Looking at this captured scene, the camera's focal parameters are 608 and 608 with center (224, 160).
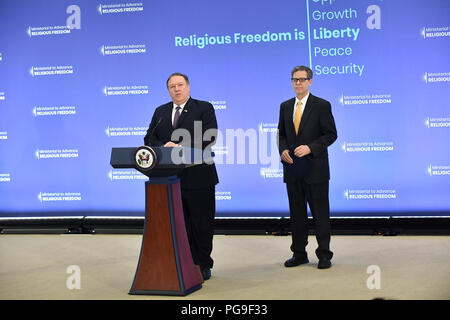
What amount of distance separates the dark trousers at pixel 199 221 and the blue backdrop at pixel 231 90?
2.12 metres

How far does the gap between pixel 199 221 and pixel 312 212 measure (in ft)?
3.21

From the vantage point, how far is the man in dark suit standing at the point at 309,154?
468 cm


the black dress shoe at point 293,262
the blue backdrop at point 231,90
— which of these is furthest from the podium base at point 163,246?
the blue backdrop at point 231,90

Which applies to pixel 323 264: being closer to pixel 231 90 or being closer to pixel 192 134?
pixel 192 134

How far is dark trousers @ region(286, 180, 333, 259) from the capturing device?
4719mm

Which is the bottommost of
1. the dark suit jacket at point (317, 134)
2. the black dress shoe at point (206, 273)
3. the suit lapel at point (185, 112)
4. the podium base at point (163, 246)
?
the black dress shoe at point (206, 273)

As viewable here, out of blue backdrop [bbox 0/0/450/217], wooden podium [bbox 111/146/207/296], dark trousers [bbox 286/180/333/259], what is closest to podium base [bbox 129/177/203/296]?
wooden podium [bbox 111/146/207/296]

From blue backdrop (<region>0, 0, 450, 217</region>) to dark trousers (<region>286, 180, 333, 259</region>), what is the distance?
1.57 m

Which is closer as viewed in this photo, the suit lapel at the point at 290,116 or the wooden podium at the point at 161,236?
the wooden podium at the point at 161,236

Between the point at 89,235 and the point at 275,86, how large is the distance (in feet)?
8.69

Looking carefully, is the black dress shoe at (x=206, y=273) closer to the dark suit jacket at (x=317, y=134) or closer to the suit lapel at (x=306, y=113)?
the dark suit jacket at (x=317, y=134)

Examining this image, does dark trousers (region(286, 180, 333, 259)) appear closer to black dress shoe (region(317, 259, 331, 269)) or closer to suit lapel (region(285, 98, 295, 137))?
black dress shoe (region(317, 259, 331, 269))

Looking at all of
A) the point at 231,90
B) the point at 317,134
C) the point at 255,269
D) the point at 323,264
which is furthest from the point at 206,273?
the point at 231,90

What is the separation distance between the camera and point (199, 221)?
4.35 metres
